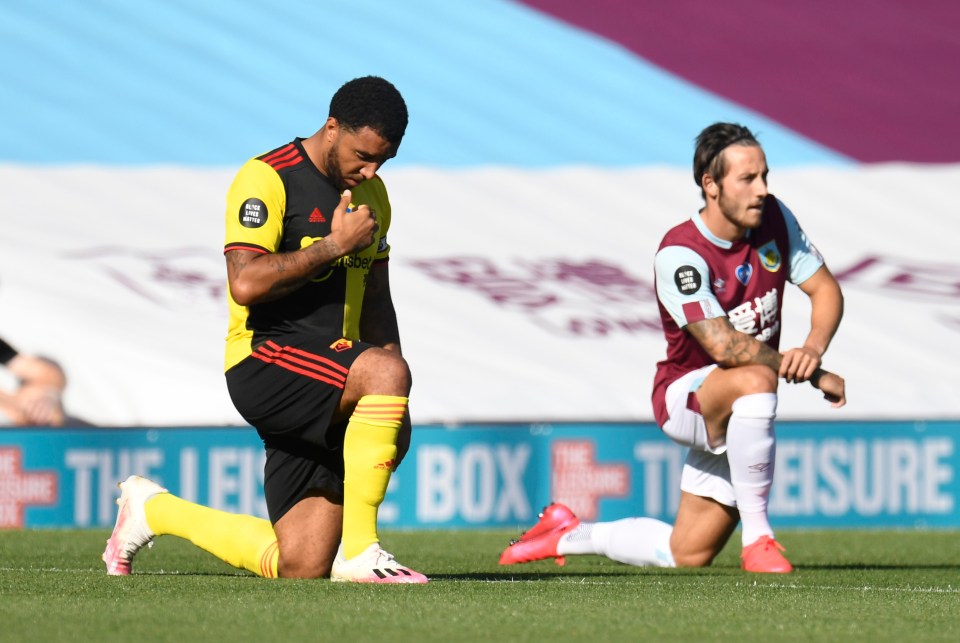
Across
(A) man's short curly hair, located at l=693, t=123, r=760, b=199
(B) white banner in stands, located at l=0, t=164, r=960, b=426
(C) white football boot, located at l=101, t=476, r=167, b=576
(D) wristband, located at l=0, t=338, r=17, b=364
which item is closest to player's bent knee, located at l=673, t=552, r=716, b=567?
(A) man's short curly hair, located at l=693, t=123, r=760, b=199

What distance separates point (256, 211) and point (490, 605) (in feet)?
4.65

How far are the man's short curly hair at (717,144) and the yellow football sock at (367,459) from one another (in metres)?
1.83

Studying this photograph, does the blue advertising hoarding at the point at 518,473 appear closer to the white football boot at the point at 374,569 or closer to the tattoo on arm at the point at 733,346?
the tattoo on arm at the point at 733,346

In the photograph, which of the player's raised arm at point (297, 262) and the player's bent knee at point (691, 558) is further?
the player's bent knee at point (691, 558)

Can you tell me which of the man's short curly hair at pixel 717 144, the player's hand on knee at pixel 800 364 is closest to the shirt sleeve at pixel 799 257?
the man's short curly hair at pixel 717 144

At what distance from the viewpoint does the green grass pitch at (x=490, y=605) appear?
4230 mm

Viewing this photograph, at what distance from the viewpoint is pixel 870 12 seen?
1969 centimetres

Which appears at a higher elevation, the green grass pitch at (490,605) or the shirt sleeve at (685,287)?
the shirt sleeve at (685,287)

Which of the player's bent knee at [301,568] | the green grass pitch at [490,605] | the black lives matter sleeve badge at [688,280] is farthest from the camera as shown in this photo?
the black lives matter sleeve badge at [688,280]

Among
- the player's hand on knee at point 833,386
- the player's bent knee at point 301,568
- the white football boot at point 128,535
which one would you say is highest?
the player's hand on knee at point 833,386

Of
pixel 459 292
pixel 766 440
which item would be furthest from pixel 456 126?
pixel 766 440

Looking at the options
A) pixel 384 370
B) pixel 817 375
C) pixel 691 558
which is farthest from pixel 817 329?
pixel 384 370

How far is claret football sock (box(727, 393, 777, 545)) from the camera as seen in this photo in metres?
6.27

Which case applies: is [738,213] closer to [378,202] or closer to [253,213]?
[378,202]
